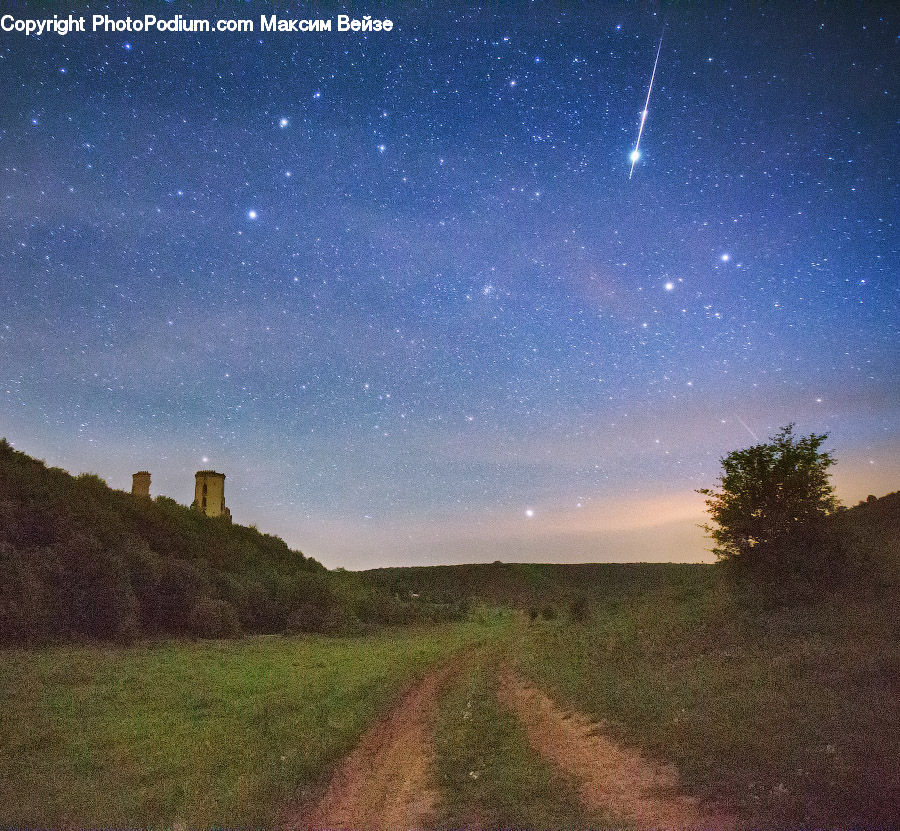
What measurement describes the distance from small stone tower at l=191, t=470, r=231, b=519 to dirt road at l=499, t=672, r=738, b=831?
242 ft

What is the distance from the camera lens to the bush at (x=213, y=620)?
3338cm

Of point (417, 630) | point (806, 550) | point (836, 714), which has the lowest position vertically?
point (417, 630)

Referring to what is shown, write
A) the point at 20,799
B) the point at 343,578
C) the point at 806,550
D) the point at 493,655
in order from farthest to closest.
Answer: the point at 343,578 → the point at 493,655 → the point at 806,550 → the point at 20,799

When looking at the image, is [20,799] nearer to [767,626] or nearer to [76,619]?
[767,626]

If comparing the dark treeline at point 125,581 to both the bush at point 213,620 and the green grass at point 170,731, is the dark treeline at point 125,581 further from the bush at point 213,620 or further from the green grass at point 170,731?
the green grass at point 170,731

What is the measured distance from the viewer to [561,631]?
30969mm

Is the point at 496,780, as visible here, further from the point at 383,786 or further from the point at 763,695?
the point at 763,695

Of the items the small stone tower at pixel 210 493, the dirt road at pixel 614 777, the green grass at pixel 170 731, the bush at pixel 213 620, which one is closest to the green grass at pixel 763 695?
the dirt road at pixel 614 777

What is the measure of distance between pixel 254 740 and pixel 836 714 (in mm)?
9698

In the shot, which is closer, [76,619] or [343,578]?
[76,619]

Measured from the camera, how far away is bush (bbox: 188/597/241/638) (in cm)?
3338

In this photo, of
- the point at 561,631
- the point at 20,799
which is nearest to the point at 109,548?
the point at 561,631

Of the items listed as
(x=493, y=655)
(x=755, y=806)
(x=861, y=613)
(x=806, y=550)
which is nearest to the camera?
(x=755, y=806)

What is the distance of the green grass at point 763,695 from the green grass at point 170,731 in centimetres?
531
